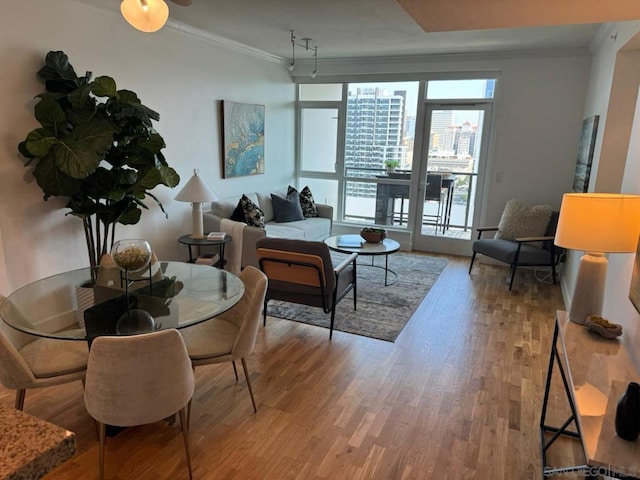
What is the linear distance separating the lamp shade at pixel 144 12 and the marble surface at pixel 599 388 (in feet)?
8.16

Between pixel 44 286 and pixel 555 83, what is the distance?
559 cm

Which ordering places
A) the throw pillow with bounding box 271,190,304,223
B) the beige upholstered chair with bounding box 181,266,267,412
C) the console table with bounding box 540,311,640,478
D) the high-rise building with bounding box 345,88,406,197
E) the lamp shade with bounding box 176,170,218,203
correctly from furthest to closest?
the high-rise building with bounding box 345,88,406,197 < the throw pillow with bounding box 271,190,304,223 < the lamp shade with bounding box 176,170,218,203 < the beige upholstered chair with bounding box 181,266,267,412 < the console table with bounding box 540,311,640,478

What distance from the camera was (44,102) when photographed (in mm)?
2855

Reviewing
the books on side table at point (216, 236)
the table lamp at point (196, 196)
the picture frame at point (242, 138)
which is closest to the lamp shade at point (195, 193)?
the table lamp at point (196, 196)

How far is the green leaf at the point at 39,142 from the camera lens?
2797mm

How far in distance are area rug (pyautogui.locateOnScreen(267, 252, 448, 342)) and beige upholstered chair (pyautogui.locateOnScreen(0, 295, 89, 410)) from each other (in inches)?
76.6

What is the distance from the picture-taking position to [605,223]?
201 centimetres

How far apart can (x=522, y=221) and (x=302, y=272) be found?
311 centimetres

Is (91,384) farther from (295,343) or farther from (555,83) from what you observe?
(555,83)

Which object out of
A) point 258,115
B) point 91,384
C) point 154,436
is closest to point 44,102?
point 91,384

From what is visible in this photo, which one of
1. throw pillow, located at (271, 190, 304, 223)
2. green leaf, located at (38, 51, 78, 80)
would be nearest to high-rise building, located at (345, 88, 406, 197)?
throw pillow, located at (271, 190, 304, 223)

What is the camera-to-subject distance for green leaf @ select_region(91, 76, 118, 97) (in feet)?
10.1

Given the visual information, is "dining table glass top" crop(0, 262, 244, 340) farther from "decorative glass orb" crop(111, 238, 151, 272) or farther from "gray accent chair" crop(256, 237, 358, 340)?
"gray accent chair" crop(256, 237, 358, 340)

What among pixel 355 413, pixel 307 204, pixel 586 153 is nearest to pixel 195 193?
pixel 307 204
